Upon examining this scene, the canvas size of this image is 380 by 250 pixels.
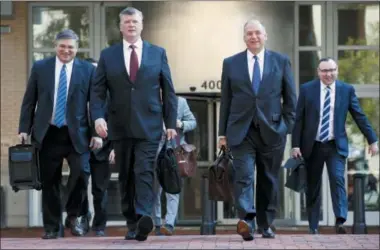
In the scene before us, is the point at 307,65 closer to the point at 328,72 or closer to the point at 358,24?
the point at 358,24

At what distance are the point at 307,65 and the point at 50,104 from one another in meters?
7.83

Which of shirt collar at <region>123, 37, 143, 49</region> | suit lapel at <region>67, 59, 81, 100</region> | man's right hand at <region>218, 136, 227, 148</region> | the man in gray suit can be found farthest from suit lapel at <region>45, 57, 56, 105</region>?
the man in gray suit

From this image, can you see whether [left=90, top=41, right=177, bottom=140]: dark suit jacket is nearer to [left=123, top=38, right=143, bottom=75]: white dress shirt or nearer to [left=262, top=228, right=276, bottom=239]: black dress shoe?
[left=123, top=38, right=143, bottom=75]: white dress shirt

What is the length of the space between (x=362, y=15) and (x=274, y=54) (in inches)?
305

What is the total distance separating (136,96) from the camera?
423 inches

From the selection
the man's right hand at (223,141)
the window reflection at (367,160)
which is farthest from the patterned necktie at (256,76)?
the window reflection at (367,160)

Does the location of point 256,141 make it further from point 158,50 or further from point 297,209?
point 297,209

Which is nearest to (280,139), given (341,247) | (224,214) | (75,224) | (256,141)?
(256,141)

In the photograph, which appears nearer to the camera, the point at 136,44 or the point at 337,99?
the point at 136,44

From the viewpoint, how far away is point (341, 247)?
404 inches

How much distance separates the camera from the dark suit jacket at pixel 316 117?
528 inches

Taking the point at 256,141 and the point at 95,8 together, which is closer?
the point at 256,141

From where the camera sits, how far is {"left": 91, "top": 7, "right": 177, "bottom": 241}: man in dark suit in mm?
10664

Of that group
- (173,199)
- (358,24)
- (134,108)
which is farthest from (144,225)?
(358,24)
